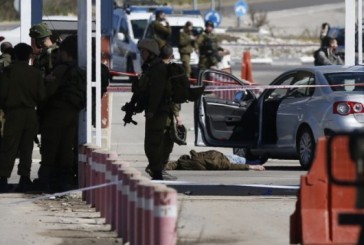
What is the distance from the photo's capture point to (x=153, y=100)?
15.0m

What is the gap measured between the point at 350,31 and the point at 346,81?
8.54ft

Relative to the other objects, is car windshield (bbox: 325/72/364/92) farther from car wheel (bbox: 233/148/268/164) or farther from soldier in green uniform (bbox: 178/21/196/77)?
soldier in green uniform (bbox: 178/21/196/77)

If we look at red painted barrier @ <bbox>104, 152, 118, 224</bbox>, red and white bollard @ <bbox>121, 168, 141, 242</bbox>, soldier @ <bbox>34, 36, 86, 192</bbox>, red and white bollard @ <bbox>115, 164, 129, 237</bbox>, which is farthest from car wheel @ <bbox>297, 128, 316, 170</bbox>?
red and white bollard @ <bbox>121, 168, 141, 242</bbox>

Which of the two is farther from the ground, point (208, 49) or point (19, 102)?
point (208, 49)

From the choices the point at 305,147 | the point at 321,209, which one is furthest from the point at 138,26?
the point at 321,209

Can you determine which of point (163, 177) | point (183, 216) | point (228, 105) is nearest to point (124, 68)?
point (228, 105)

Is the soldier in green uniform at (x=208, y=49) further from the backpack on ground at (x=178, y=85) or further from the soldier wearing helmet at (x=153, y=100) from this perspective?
the backpack on ground at (x=178, y=85)

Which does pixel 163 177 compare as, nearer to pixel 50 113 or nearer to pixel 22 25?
pixel 50 113

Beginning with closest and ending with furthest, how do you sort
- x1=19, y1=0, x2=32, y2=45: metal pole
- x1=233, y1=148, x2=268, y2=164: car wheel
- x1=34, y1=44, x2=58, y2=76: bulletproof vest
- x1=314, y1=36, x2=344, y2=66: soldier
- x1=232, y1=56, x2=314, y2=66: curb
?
x1=34, y1=44, x2=58, y2=76: bulletproof vest < x1=19, y1=0, x2=32, y2=45: metal pole < x1=233, y1=148, x2=268, y2=164: car wheel < x1=314, y1=36, x2=344, y2=66: soldier < x1=232, y1=56, x2=314, y2=66: curb

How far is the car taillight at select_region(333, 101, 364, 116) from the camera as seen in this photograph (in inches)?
669

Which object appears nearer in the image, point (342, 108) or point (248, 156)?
point (342, 108)

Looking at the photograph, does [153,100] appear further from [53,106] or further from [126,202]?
[126,202]

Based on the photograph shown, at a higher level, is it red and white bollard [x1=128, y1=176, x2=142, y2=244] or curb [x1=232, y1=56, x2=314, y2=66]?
curb [x1=232, y1=56, x2=314, y2=66]

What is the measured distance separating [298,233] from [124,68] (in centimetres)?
2975
